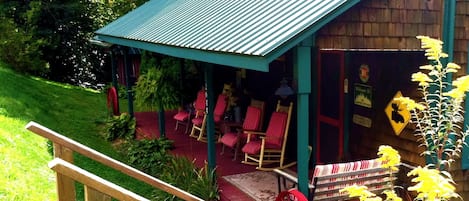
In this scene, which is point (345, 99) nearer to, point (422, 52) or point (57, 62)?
point (422, 52)

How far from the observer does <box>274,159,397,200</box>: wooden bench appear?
15.3 feet

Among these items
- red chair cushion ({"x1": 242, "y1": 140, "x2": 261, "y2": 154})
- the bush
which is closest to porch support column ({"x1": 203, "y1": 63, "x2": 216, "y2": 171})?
red chair cushion ({"x1": 242, "y1": 140, "x2": 261, "y2": 154})

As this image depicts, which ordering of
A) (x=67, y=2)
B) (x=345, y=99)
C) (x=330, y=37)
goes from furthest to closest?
(x=67, y=2) < (x=345, y=99) < (x=330, y=37)

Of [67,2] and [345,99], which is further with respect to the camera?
[67,2]

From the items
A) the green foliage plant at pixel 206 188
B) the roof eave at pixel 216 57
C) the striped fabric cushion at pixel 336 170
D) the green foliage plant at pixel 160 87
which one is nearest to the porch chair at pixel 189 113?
the green foliage plant at pixel 160 87

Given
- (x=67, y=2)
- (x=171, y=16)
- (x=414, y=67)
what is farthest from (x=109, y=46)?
(x=67, y=2)

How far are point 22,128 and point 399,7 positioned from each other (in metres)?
6.41

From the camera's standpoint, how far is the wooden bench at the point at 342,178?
4.66 meters

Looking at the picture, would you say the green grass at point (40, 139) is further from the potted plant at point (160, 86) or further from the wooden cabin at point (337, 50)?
the wooden cabin at point (337, 50)

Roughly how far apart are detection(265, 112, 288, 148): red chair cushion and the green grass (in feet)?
6.38

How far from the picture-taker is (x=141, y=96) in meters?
8.49

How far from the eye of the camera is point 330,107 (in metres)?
7.27

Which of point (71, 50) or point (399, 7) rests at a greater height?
point (399, 7)

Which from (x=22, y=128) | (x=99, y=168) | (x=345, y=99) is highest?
(x=345, y=99)
